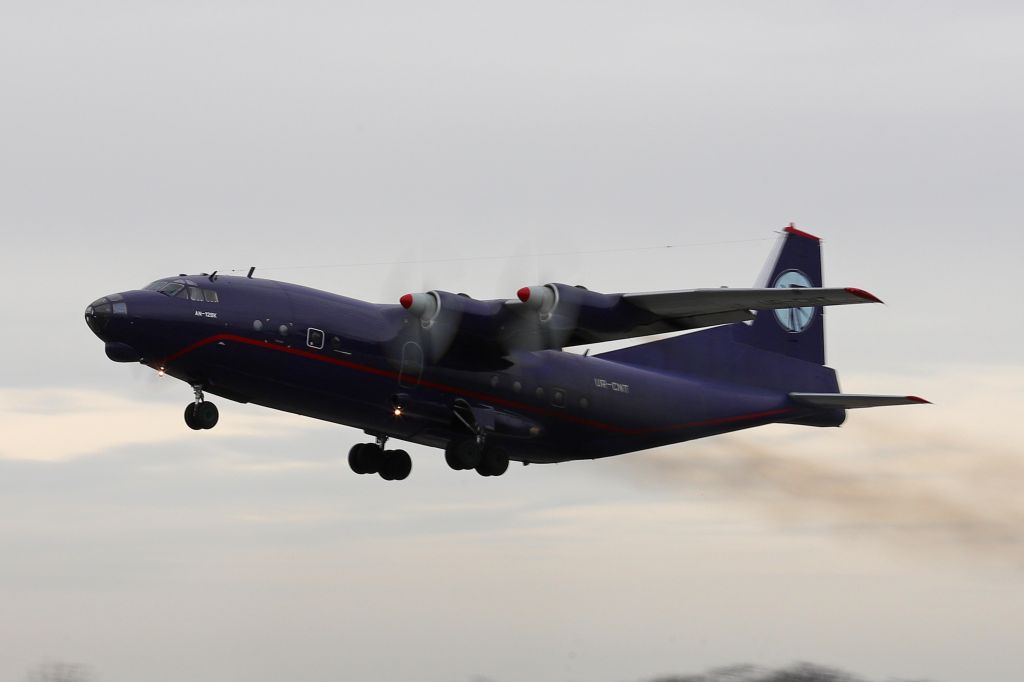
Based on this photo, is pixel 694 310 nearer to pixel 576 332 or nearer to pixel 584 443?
pixel 576 332

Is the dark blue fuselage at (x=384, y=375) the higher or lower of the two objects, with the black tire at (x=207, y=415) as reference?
higher

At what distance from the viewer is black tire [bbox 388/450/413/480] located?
34625 millimetres

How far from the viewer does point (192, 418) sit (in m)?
30.0

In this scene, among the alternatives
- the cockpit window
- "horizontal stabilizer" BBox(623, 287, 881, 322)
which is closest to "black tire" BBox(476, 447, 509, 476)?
"horizontal stabilizer" BBox(623, 287, 881, 322)

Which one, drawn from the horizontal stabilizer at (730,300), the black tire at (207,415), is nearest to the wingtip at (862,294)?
the horizontal stabilizer at (730,300)

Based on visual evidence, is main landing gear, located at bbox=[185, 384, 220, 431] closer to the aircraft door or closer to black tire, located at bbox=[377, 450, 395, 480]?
the aircraft door

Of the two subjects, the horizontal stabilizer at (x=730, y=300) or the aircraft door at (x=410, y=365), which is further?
the aircraft door at (x=410, y=365)

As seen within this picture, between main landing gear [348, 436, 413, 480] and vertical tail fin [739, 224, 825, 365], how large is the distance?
33.2 ft

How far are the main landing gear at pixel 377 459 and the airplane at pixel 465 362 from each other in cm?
2

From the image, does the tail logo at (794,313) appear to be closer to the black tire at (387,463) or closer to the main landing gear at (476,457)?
the main landing gear at (476,457)

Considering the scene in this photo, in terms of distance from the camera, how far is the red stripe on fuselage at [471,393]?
29.7 m

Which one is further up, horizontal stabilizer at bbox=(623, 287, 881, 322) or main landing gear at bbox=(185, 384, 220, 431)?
horizontal stabilizer at bbox=(623, 287, 881, 322)

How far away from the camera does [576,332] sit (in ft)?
104

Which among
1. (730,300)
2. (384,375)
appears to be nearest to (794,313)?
(730,300)
